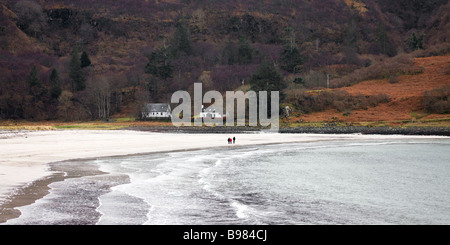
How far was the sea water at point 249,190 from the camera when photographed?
17.1 m

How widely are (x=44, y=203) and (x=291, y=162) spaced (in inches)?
886

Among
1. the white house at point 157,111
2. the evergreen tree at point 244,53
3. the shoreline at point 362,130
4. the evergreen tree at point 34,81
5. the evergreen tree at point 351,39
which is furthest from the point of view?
the evergreen tree at point 351,39

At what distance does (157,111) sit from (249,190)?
91245 mm

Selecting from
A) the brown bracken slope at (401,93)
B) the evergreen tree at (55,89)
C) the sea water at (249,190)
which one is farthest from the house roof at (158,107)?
the sea water at (249,190)

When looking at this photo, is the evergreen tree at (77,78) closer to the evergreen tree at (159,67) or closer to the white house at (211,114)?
the evergreen tree at (159,67)

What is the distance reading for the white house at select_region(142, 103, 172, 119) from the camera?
108819 mm

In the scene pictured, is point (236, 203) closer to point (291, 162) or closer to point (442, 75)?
point (291, 162)

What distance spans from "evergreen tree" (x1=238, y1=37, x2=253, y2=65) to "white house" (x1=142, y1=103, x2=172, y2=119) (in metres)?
48.6

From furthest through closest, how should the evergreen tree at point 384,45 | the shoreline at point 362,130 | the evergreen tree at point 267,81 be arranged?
the evergreen tree at point 384,45, the evergreen tree at point 267,81, the shoreline at point 362,130

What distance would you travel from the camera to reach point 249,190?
2366 cm

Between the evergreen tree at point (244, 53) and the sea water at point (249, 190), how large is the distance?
383 feet

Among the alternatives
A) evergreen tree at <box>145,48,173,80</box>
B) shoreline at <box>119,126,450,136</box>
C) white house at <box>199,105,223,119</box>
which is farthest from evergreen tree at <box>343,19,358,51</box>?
shoreline at <box>119,126,450,136</box>

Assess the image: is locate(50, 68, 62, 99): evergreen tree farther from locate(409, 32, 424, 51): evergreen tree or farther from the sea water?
locate(409, 32, 424, 51): evergreen tree

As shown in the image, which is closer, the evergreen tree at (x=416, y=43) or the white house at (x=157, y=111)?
the white house at (x=157, y=111)
